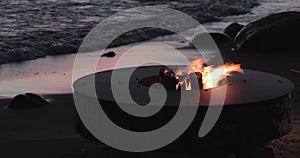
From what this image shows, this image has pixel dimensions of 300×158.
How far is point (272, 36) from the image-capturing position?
1294cm

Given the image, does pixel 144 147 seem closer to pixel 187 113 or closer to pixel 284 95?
pixel 187 113

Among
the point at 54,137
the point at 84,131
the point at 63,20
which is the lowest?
the point at 63,20

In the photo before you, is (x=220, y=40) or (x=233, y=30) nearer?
(x=220, y=40)

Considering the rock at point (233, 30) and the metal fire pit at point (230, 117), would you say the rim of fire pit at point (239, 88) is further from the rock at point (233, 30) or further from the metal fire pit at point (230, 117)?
the rock at point (233, 30)

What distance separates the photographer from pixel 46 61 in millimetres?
12227

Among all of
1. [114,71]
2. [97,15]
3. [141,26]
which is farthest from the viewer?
[97,15]

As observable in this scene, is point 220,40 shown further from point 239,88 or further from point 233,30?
point 239,88

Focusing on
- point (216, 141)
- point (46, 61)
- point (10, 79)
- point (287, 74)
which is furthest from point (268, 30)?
point (216, 141)

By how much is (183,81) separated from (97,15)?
46.3ft

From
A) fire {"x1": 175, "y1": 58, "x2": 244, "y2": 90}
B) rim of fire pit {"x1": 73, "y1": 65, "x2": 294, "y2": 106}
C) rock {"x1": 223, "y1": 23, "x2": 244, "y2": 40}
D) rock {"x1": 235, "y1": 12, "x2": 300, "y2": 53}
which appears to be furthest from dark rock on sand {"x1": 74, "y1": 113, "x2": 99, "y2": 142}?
rock {"x1": 223, "y1": 23, "x2": 244, "y2": 40}

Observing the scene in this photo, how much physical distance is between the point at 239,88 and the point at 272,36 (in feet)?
24.6

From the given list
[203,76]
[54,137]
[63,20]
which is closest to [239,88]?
[203,76]

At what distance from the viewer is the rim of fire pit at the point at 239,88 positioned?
5332 millimetres

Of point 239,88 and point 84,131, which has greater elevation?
point 239,88
